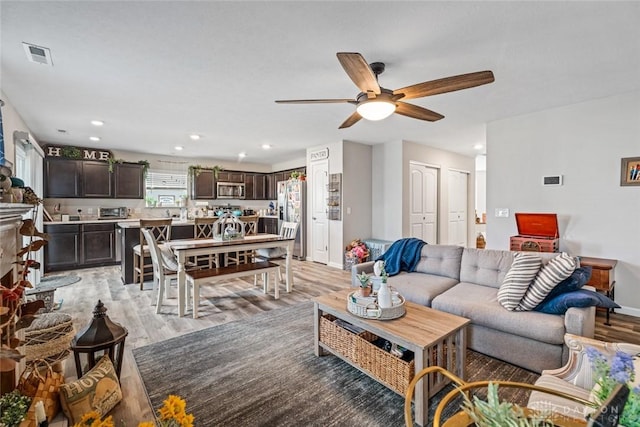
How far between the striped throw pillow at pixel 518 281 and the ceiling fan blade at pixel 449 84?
1468 mm

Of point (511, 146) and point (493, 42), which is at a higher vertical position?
point (493, 42)

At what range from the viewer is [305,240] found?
660cm

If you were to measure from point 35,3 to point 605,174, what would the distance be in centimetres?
545

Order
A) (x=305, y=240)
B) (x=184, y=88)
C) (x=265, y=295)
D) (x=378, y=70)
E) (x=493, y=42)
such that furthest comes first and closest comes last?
1. (x=305, y=240)
2. (x=265, y=295)
3. (x=184, y=88)
4. (x=378, y=70)
5. (x=493, y=42)

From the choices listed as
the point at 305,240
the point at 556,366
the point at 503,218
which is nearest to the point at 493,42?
the point at 556,366

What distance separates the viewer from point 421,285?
9.52ft

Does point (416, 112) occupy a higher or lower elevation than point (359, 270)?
higher

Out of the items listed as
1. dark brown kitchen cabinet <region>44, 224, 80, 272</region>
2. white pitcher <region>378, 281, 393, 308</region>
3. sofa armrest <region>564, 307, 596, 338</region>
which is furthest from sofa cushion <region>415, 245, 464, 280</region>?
dark brown kitchen cabinet <region>44, 224, 80, 272</region>

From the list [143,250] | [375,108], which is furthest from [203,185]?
[375,108]

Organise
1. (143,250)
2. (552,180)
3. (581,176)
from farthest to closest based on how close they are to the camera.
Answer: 1. (143,250)
2. (552,180)
3. (581,176)

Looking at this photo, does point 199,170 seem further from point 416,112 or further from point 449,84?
point 449,84

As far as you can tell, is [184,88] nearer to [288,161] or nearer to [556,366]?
[556,366]

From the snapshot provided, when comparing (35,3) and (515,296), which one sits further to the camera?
(515,296)

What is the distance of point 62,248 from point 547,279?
7.11 m
